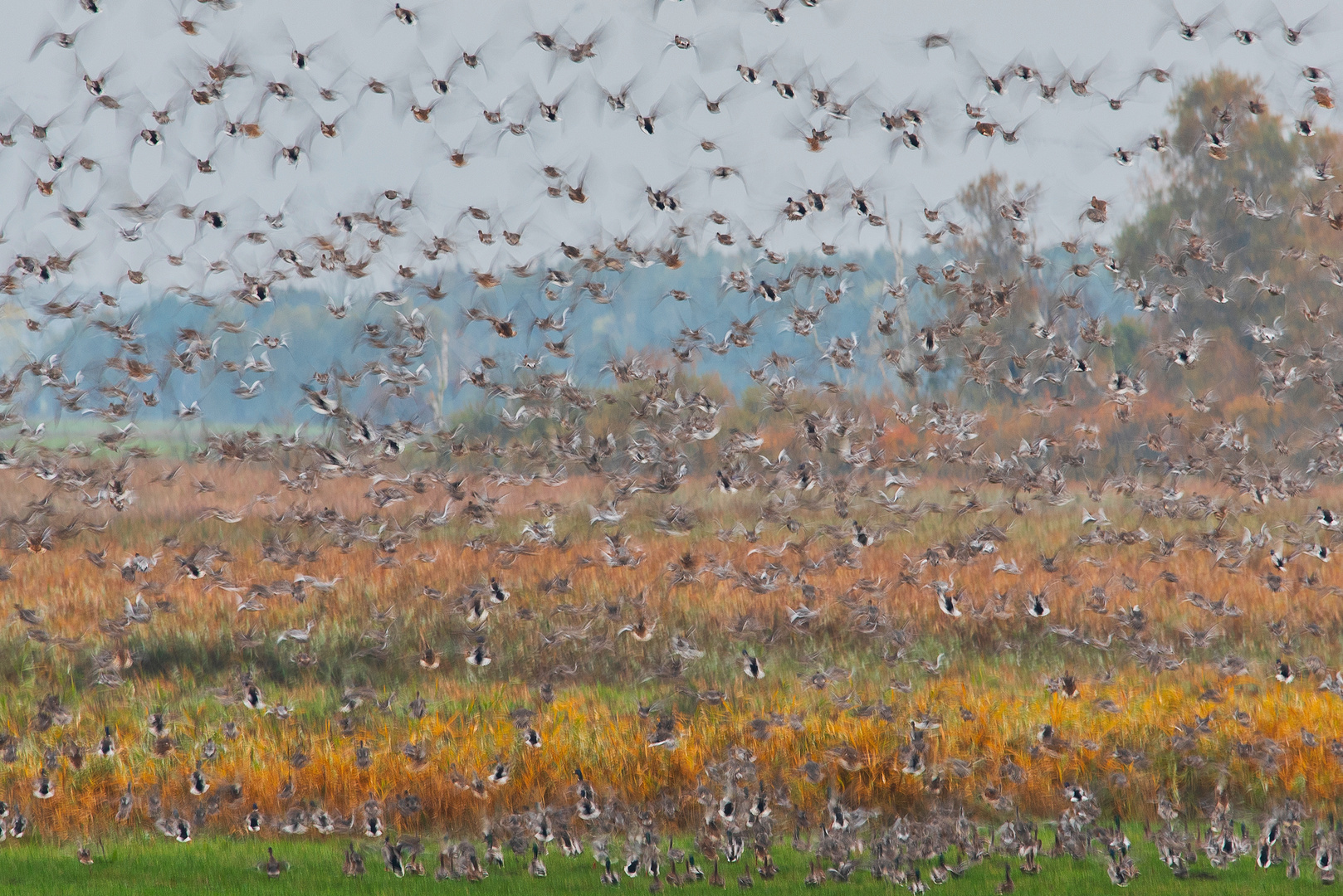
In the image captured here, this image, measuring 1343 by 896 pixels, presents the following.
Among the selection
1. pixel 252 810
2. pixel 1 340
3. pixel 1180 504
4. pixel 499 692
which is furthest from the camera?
pixel 1 340

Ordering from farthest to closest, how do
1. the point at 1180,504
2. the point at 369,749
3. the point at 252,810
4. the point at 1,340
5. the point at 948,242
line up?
the point at 1,340, the point at 948,242, the point at 1180,504, the point at 369,749, the point at 252,810

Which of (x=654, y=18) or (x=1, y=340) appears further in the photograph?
(x=1, y=340)

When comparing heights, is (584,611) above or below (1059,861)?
above

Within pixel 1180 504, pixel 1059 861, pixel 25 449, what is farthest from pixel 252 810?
pixel 1180 504

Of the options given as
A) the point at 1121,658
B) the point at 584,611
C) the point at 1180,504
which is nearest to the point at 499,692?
the point at 584,611

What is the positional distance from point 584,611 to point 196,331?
250 inches

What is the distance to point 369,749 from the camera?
41.0ft

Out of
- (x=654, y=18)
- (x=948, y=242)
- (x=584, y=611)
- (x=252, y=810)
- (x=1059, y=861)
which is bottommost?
(x=1059, y=861)

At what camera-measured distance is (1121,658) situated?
52.4ft

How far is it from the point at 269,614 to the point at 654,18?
9.08 m

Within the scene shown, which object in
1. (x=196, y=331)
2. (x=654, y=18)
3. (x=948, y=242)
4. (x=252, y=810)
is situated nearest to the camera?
(x=252, y=810)

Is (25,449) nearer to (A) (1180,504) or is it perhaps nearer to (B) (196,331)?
(B) (196,331)

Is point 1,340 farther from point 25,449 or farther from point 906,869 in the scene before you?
point 906,869

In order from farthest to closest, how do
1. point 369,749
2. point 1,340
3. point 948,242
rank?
1. point 1,340
2. point 948,242
3. point 369,749
